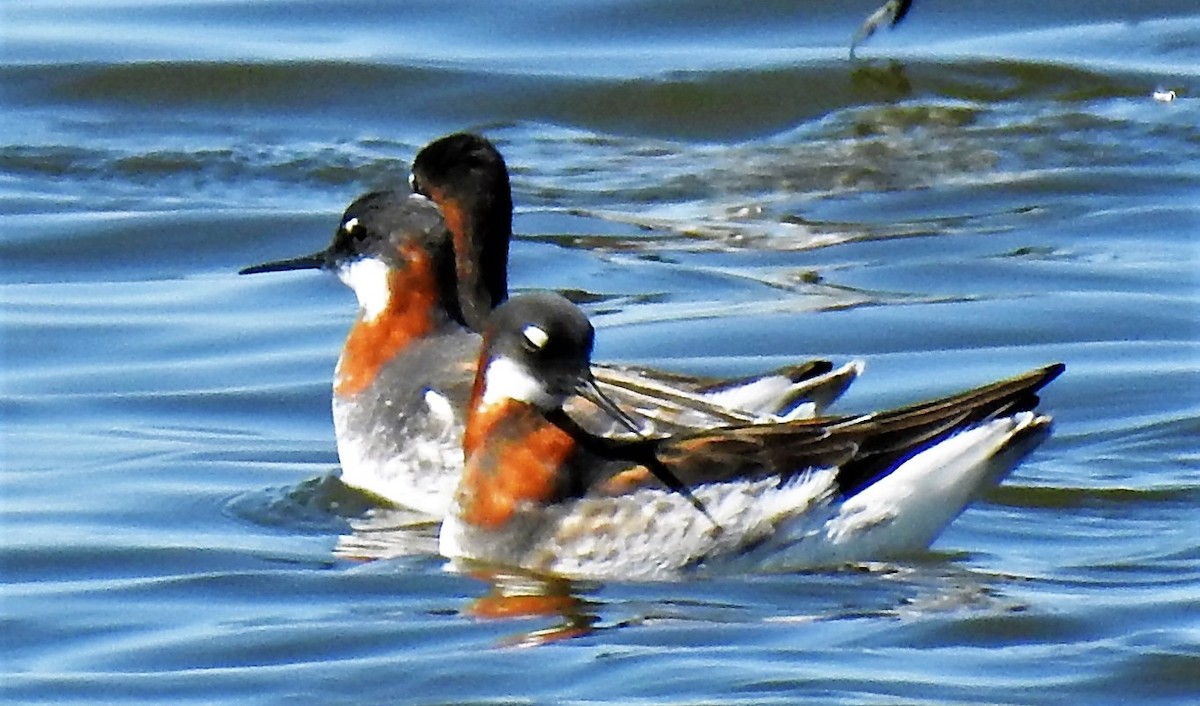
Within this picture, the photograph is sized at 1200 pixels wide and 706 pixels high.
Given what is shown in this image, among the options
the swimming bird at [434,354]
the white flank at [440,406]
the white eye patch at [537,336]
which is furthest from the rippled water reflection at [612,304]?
the white eye patch at [537,336]

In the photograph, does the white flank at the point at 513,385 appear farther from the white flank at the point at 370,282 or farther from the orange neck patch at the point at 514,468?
the white flank at the point at 370,282

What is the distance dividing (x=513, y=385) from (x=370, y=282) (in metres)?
2.23

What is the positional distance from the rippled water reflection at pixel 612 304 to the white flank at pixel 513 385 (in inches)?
25.3

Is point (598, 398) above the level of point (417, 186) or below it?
below

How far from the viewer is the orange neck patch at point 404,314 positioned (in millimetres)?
12359

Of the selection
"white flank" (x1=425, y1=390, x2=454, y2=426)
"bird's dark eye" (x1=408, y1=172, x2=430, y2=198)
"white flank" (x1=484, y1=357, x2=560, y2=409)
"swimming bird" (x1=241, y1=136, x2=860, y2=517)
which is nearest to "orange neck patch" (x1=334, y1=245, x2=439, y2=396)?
"swimming bird" (x1=241, y1=136, x2=860, y2=517)

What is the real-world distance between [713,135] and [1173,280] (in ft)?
14.4

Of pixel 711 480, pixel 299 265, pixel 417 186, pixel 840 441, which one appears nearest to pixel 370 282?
pixel 299 265

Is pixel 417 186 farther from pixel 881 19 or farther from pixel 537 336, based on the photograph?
pixel 881 19

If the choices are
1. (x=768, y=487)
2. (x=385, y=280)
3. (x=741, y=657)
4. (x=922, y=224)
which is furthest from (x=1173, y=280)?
(x=741, y=657)

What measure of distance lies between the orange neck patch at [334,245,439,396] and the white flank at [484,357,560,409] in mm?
1877

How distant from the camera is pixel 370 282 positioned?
40.9 feet

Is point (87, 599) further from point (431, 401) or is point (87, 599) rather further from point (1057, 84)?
point (1057, 84)

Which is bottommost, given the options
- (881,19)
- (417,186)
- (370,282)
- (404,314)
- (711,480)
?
(711,480)
